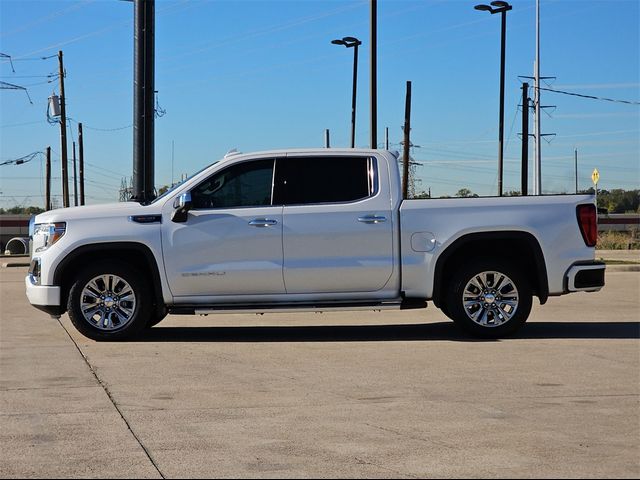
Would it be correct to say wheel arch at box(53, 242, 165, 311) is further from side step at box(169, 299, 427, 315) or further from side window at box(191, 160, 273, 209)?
side window at box(191, 160, 273, 209)

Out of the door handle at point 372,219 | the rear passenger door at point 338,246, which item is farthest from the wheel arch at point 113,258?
the door handle at point 372,219

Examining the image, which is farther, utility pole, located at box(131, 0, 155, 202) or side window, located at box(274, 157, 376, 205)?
utility pole, located at box(131, 0, 155, 202)

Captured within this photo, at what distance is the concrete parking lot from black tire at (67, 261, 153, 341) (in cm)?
22

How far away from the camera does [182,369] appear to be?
8766 millimetres

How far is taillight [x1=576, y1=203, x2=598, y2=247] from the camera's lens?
34.4ft

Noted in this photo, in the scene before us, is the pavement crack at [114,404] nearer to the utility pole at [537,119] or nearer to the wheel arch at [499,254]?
the wheel arch at [499,254]

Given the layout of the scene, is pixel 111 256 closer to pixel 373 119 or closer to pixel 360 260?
pixel 360 260

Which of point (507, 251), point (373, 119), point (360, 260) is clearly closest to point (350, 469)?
point (360, 260)

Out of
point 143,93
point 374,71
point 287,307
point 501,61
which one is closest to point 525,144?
point 501,61

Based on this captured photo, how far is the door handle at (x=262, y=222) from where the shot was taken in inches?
411

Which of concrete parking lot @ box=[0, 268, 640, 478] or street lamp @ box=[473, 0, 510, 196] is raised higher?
street lamp @ box=[473, 0, 510, 196]

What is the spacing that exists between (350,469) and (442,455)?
2.00ft

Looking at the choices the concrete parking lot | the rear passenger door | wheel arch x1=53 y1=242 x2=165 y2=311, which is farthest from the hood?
Result: the rear passenger door

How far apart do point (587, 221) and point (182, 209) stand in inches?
176
